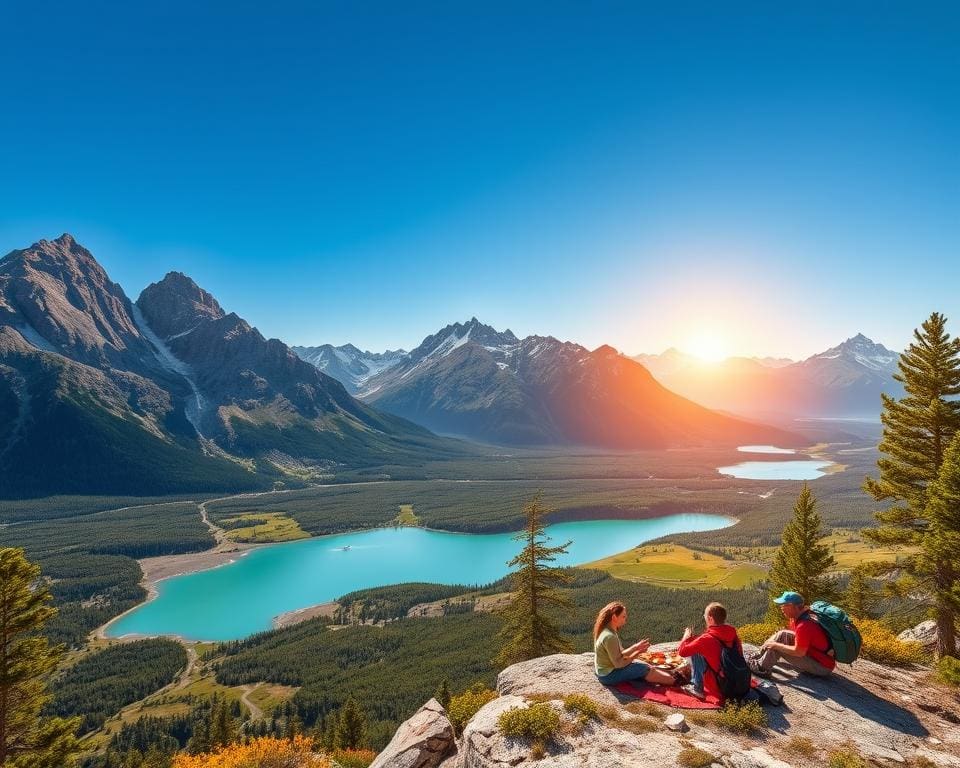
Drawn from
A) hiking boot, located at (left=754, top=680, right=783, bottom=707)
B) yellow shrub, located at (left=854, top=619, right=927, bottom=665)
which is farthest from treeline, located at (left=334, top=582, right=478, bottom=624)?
hiking boot, located at (left=754, top=680, right=783, bottom=707)

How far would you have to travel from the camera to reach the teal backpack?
14.2 metres

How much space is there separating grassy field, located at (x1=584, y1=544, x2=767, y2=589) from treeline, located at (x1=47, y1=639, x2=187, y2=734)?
112 m

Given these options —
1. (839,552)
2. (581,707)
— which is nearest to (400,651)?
(581,707)

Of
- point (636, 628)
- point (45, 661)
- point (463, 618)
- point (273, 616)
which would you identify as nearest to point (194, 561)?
point (273, 616)

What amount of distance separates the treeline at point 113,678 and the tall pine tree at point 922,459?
375ft

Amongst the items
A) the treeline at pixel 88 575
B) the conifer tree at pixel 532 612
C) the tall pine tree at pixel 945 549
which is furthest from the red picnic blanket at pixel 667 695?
the treeline at pixel 88 575

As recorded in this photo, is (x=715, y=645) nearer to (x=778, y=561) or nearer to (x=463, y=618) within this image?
(x=778, y=561)

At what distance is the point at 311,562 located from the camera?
191875 mm

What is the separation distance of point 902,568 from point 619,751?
71.3 ft

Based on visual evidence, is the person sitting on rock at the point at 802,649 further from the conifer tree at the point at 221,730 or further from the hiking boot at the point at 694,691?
the conifer tree at the point at 221,730

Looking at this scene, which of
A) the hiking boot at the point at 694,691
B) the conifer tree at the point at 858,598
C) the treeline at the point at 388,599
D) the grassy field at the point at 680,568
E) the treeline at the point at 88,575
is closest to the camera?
the hiking boot at the point at 694,691

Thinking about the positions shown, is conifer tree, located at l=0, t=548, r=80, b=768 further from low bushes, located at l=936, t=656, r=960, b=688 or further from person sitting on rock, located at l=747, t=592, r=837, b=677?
low bushes, located at l=936, t=656, r=960, b=688

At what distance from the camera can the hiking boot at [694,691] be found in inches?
518

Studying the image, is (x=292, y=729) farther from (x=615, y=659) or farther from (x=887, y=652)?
(x=887, y=652)
